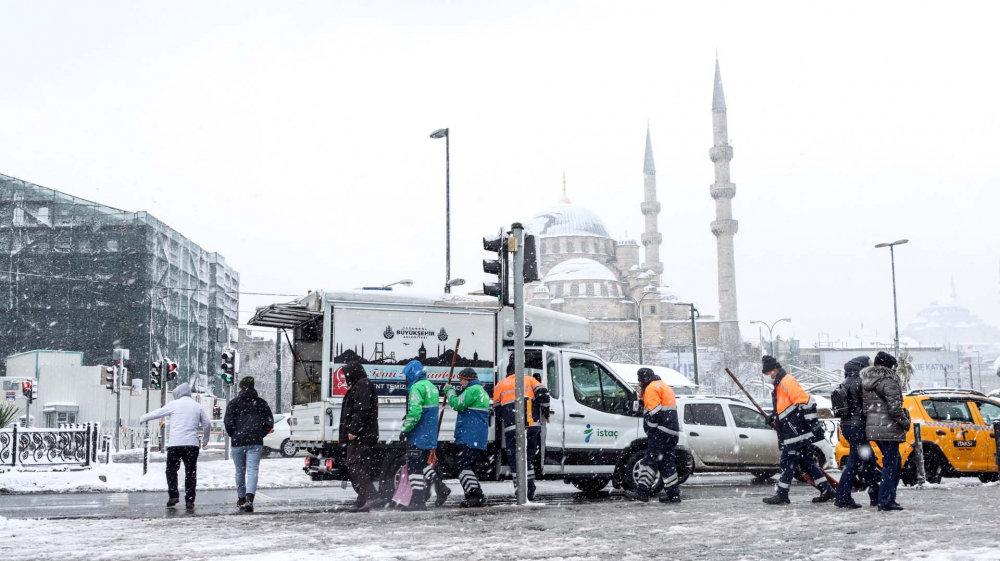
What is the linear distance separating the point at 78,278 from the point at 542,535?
48.9 meters

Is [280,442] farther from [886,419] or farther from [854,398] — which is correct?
[886,419]

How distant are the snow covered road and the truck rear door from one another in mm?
1974

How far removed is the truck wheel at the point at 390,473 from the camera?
429 inches

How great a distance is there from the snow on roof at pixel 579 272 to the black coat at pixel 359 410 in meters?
89.9

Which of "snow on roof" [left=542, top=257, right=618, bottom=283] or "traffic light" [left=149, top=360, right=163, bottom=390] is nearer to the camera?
"traffic light" [left=149, top=360, right=163, bottom=390]

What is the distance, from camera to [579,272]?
101000 millimetres

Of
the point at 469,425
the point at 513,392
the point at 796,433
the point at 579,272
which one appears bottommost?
the point at 796,433

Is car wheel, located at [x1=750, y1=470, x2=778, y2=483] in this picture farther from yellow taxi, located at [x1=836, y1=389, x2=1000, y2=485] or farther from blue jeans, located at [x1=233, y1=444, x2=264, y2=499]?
blue jeans, located at [x1=233, y1=444, x2=264, y2=499]

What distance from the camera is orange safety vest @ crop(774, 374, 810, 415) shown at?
10.2m

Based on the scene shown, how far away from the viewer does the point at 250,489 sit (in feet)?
33.7

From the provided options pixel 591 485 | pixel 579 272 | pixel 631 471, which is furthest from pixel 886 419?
pixel 579 272

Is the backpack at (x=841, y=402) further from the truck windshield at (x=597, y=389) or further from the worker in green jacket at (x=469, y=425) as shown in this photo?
the worker in green jacket at (x=469, y=425)

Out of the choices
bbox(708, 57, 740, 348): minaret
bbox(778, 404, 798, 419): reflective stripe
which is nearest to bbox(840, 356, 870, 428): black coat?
bbox(778, 404, 798, 419): reflective stripe

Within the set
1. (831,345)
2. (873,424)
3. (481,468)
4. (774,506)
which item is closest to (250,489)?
(481,468)
